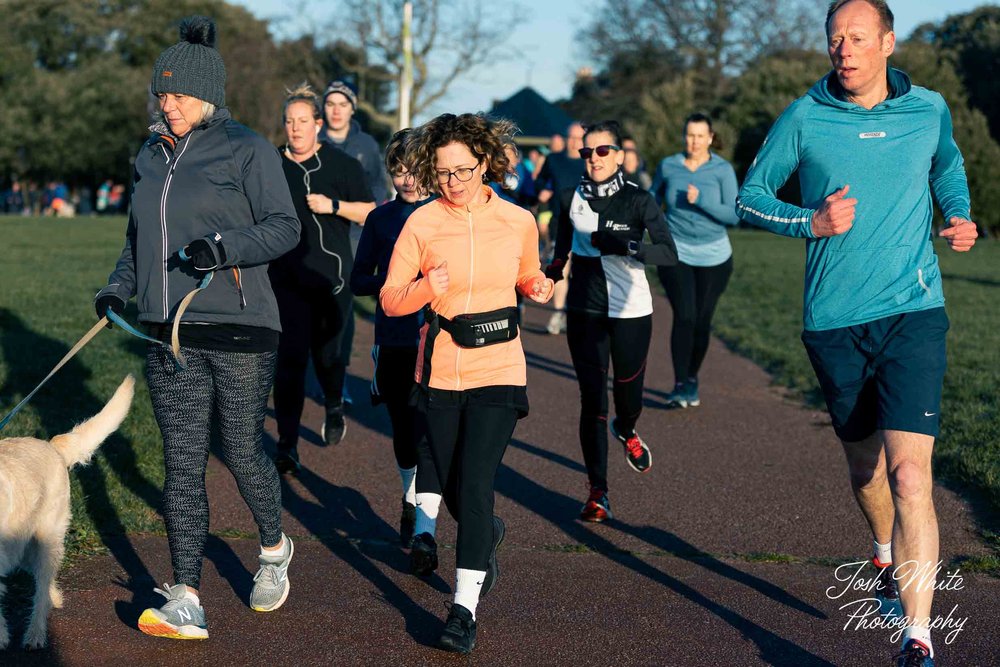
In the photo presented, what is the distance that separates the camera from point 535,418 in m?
9.13

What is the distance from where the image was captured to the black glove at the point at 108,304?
4.42m

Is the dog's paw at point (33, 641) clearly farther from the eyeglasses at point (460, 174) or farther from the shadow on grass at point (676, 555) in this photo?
the shadow on grass at point (676, 555)

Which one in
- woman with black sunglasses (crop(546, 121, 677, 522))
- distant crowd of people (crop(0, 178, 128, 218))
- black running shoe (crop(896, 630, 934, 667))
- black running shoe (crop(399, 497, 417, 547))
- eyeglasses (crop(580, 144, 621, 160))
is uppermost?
eyeglasses (crop(580, 144, 621, 160))

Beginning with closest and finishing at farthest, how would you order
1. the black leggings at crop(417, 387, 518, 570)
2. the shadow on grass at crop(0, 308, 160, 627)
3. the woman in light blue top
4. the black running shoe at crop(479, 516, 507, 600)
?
the black leggings at crop(417, 387, 518, 570) < the black running shoe at crop(479, 516, 507, 600) < the shadow on grass at crop(0, 308, 160, 627) < the woman in light blue top

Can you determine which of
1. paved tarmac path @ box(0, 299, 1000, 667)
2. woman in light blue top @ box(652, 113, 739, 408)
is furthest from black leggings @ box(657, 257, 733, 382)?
paved tarmac path @ box(0, 299, 1000, 667)

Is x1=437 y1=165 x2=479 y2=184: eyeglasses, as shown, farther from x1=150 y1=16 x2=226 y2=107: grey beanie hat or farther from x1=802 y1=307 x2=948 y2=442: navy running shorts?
x1=802 y1=307 x2=948 y2=442: navy running shorts

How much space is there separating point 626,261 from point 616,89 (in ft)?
177

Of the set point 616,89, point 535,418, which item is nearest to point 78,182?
point 616,89

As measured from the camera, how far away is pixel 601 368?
6504 mm

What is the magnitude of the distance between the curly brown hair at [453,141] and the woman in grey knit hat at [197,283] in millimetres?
536

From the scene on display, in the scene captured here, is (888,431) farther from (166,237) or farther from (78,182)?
(78,182)

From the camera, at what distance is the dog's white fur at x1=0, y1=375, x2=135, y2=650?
4.23m

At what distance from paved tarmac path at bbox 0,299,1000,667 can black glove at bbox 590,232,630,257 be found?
1435 millimetres

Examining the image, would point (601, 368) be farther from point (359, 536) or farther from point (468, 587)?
point (468, 587)
